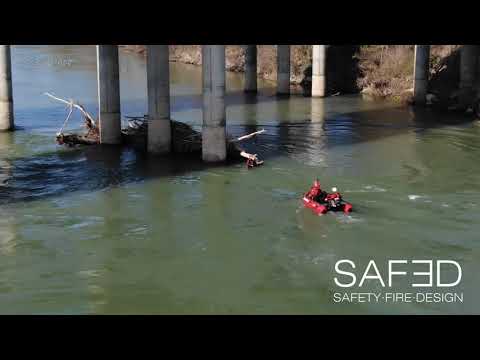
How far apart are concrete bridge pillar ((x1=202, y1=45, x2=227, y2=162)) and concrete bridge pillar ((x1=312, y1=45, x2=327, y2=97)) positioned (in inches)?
1027

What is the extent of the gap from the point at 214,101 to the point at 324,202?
897cm

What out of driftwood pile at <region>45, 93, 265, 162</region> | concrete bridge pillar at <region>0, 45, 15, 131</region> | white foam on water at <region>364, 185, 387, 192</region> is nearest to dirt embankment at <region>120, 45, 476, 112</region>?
driftwood pile at <region>45, 93, 265, 162</region>

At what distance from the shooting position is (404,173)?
2988 cm

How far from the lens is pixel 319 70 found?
185ft

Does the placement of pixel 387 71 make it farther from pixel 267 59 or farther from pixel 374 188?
pixel 374 188

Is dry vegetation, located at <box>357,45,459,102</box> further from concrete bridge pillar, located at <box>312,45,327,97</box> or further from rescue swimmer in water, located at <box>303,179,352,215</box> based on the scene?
rescue swimmer in water, located at <box>303,179,352,215</box>

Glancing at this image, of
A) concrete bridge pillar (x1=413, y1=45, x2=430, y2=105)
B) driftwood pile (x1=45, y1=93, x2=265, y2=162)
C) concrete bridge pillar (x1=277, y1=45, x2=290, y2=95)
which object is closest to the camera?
driftwood pile (x1=45, y1=93, x2=265, y2=162)

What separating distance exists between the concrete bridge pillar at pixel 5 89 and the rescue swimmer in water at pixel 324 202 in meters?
21.8

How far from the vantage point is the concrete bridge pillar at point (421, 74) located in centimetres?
5169

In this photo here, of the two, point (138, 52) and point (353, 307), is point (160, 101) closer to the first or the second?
point (353, 307)

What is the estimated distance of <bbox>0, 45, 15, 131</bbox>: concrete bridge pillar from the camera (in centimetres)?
3838

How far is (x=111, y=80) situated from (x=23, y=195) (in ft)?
35.1

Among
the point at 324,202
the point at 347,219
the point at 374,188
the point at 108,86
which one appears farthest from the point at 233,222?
the point at 108,86
